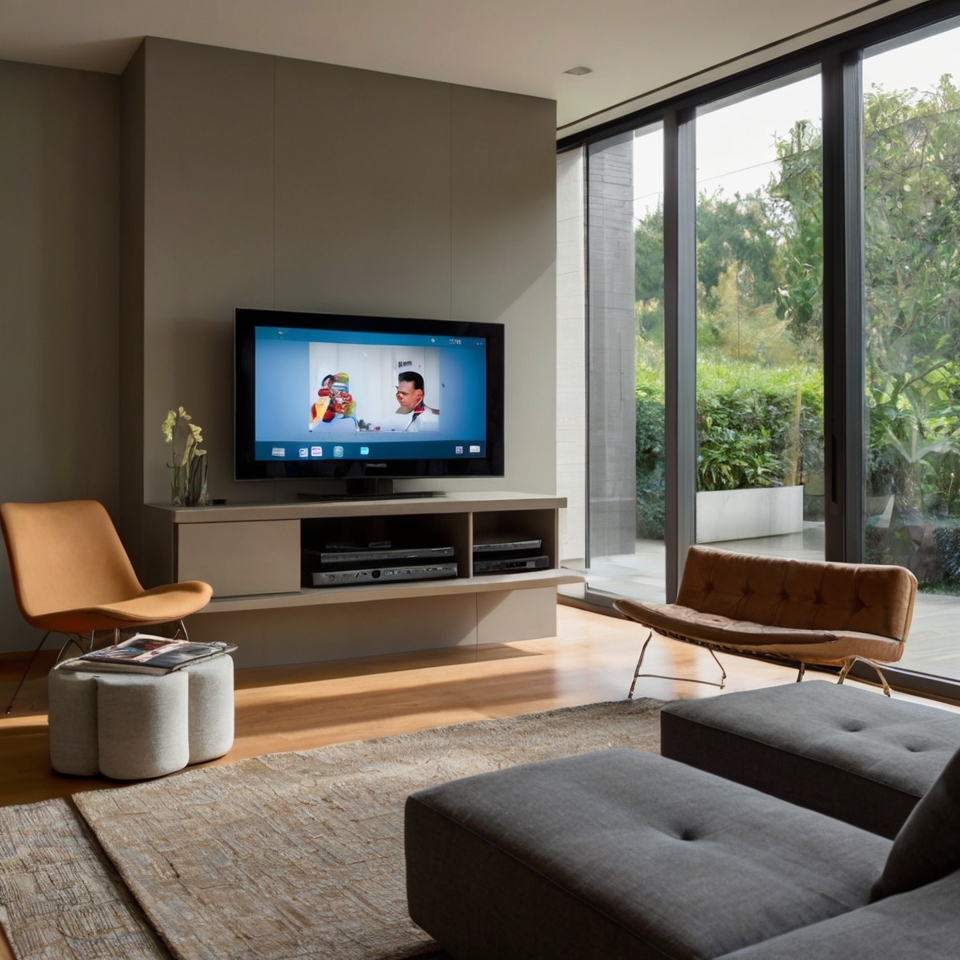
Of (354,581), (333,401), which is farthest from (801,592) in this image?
(333,401)

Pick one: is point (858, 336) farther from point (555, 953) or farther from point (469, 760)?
point (555, 953)

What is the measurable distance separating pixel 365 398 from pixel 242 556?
949 millimetres

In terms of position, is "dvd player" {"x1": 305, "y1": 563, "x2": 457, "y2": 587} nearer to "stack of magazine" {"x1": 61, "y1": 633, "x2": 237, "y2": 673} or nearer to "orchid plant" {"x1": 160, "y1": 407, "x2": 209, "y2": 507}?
"orchid plant" {"x1": 160, "y1": 407, "x2": 209, "y2": 507}

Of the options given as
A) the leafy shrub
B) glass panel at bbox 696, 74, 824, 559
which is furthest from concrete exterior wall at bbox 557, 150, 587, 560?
glass panel at bbox 696, 74, 824, 559

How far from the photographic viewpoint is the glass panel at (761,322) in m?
4.71

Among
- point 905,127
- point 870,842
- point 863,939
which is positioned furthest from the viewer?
point 905,127

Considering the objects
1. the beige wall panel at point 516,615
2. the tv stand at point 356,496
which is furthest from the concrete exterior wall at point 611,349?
the tv stand at point 356,496

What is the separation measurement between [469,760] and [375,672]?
133 cm

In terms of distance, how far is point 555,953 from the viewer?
1.61m

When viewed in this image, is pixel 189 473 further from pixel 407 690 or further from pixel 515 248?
pixel 515 248

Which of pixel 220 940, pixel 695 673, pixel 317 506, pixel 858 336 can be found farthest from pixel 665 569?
pixel 220 940

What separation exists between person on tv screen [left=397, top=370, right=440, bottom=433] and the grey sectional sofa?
288 centimetres

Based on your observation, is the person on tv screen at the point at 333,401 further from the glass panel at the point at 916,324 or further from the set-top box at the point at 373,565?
the glass panel at the point at 916,324

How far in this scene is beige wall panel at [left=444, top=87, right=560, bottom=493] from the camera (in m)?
5.21
